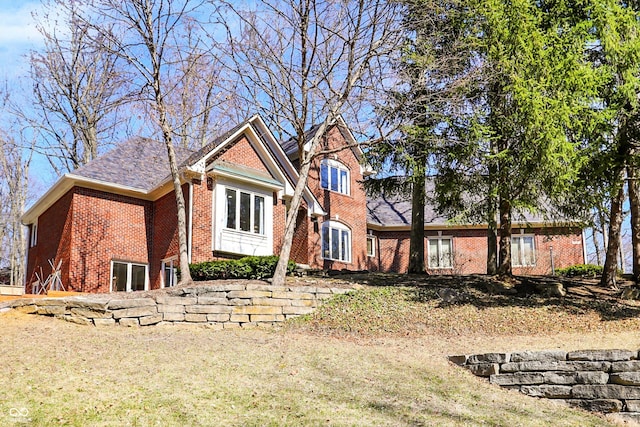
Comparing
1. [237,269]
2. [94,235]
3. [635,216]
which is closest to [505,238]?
[635,216]

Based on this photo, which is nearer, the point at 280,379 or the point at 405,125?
the point at 280,379

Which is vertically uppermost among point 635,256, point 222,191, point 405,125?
point 405,125

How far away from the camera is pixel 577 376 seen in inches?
368

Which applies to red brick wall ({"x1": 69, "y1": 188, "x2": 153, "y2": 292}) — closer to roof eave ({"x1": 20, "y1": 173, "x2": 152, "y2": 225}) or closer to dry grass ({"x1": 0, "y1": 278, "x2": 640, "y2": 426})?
roof eave ({"x1": 20, "y1": 173, "x2": 152, "y2": 225})

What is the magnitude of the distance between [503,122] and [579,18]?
2.89 m

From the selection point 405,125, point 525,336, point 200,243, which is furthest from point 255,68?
point 525,336

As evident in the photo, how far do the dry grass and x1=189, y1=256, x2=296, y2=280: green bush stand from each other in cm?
276

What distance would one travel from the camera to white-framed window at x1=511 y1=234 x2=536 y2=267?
27781 mm

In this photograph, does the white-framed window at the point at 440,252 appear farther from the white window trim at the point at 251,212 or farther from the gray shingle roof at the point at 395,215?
the white window trim at the point at 251,212

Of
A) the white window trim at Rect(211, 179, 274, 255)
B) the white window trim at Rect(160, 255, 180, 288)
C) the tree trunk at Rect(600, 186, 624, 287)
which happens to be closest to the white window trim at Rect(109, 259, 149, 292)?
the white window trim at Rect(160, 255, 180, 288)

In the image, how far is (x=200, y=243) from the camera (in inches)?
718

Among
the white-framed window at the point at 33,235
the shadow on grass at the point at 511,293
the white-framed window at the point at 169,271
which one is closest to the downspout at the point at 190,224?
the white-framed window at the point at 169,271

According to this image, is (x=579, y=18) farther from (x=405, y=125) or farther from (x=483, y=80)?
(x=405, y=125)

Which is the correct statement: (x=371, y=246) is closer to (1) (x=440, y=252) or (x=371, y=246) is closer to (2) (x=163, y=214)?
(1) (x=440, y=252)
